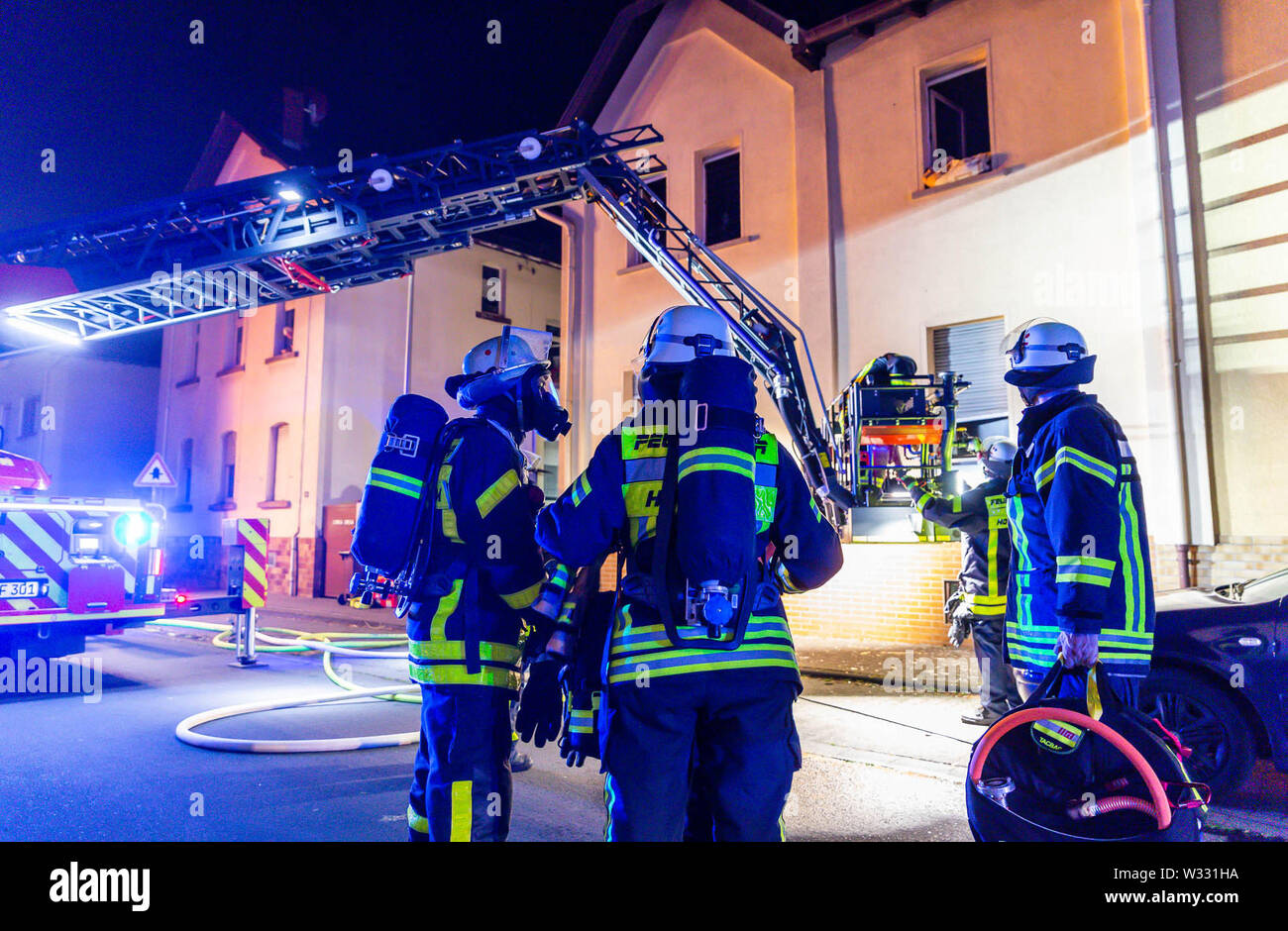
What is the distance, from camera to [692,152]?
11539mm

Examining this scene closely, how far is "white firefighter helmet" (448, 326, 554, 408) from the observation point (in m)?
2.98

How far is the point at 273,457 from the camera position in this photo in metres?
16.9

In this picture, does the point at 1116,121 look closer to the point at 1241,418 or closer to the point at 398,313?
the point at 1241,418

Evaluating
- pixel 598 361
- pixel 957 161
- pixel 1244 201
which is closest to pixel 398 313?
pixel 598 361

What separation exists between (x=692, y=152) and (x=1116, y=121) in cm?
560

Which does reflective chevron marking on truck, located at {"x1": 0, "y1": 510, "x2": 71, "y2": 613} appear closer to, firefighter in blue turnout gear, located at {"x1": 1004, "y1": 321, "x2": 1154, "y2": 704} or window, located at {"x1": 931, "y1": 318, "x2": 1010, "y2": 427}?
firefighter in blue turnout gear, located at {"x1": 1004, "y1": 321, "x2": 1154, "y2": 704}

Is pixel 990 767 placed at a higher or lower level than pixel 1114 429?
lower

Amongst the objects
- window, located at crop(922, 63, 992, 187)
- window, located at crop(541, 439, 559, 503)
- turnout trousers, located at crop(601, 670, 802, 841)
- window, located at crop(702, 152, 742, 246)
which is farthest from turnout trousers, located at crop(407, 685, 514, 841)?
window, located at crop(541, 439, 559, 503)

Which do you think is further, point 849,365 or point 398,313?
point 398,313

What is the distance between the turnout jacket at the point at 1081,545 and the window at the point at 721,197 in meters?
8.87

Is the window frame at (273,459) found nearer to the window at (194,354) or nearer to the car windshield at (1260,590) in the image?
the window at (194,354)

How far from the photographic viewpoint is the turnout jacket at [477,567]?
267 cm

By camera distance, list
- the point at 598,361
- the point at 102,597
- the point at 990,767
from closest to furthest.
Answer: the point at 990,767
the point at 102,597
the point at 598,361

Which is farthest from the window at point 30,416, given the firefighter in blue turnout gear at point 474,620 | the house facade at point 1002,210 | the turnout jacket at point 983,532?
the turnout jacket at point 983,532
